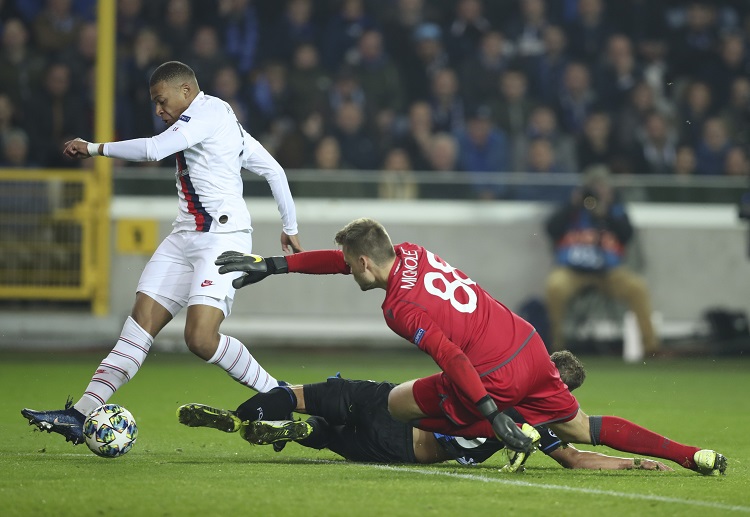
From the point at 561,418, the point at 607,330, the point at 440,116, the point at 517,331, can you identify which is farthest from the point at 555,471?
the point at 440,116

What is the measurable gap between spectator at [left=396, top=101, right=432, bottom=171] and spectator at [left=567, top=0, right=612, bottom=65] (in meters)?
2.24

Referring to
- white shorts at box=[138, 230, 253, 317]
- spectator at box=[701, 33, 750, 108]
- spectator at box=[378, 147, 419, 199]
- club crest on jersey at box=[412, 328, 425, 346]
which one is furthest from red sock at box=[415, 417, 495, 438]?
spectator at box=[701, 33, 750, 108]

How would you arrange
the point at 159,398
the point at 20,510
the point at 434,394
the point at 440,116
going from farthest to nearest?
the point at 440,116
the point at 159,398
the point at 434,394
the point at 20,510

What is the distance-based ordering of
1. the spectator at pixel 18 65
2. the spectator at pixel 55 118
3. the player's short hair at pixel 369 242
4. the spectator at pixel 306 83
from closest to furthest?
the player's short hair at pixel 369 242, the spectator at pixel 55 118, the spectator at pixel 18 65, the spectator at pixel 306 83

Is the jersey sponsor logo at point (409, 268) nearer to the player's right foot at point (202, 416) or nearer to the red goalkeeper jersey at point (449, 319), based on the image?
the red goalkeeper jersey at point (449, 319)

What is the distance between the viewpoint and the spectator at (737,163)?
14.0 metres

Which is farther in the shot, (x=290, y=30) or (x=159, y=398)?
(x=290, y=30)

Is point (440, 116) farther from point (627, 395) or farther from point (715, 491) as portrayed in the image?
point (715, 491)

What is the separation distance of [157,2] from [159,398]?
685cm

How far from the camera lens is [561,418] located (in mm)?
5906

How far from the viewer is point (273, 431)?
5.99 m

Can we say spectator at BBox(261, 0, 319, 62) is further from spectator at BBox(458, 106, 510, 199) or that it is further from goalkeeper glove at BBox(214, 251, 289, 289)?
goalkeeper glove at BBox(214, 251, 289, 289)

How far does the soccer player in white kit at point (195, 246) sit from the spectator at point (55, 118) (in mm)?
6823

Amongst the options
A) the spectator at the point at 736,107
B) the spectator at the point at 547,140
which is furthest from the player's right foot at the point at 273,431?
the spectator at the point at 736,107
